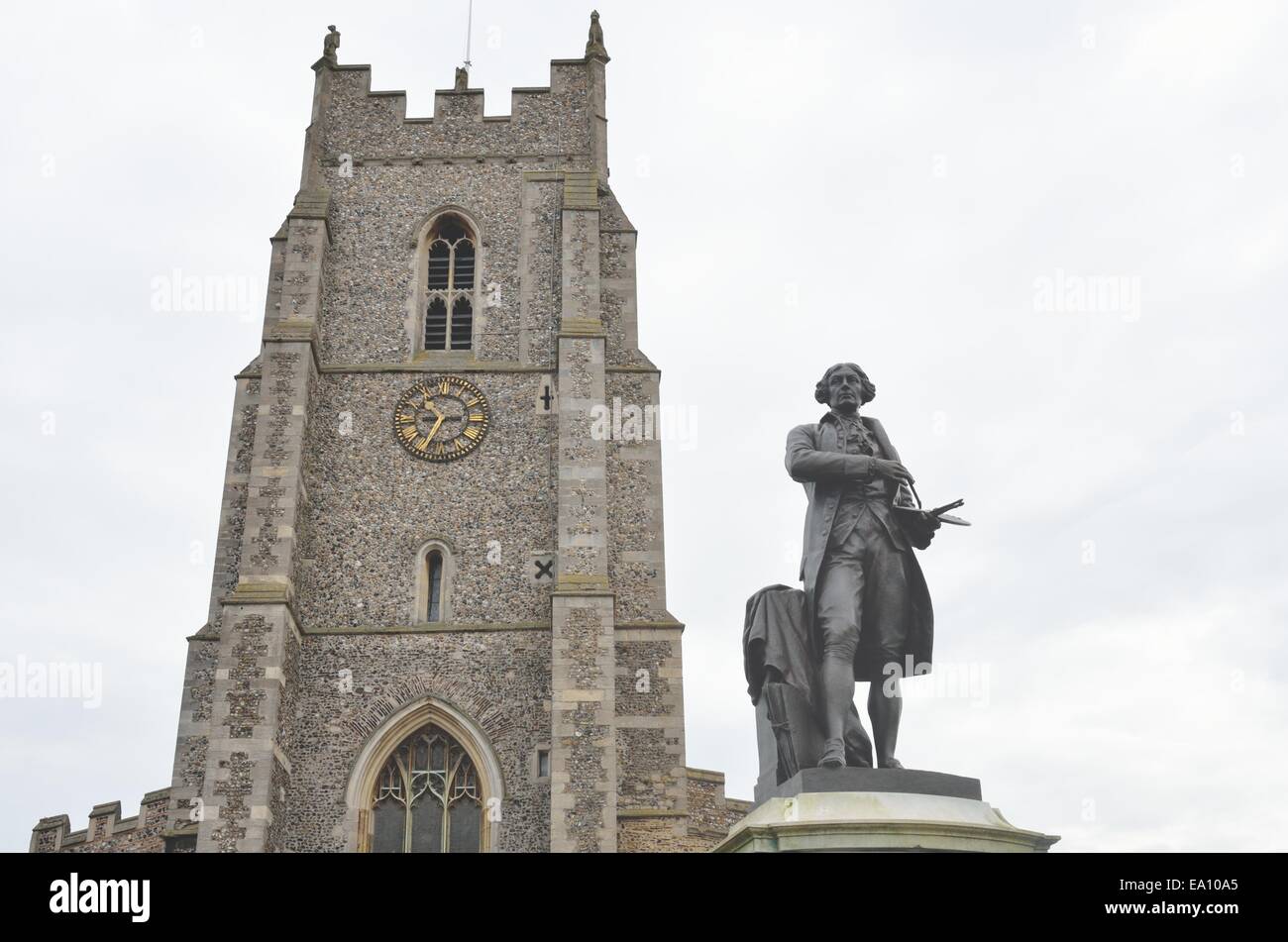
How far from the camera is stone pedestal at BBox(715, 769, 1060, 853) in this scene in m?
4.87

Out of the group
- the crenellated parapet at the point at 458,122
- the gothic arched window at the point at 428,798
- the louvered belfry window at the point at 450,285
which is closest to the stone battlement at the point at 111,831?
the gothic arched window at the point at 428,798

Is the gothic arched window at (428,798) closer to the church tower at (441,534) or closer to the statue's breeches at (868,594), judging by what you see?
the church tower at (441,534)

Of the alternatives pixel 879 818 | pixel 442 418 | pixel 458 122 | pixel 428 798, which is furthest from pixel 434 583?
pixel 879 818

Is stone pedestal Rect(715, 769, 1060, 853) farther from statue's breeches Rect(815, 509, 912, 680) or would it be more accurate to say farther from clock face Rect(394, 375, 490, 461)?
clock face Rect(394, 375, 490, 461)

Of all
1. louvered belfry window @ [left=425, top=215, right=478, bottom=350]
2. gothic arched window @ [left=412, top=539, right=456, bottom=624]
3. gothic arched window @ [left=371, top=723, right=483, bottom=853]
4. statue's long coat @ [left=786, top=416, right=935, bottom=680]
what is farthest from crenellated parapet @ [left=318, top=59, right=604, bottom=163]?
statue's long coat @ [left=786, top=416, right=935, bottom=680]

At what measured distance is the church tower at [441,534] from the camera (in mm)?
18812

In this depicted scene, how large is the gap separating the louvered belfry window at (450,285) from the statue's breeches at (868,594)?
18.0m

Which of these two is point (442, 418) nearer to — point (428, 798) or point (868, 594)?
point (428, 798)

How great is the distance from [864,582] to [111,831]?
17.1 meters

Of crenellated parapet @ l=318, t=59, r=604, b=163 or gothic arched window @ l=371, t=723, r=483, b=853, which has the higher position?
crenellated parapet @ l=318, t=59, r=604, b=163

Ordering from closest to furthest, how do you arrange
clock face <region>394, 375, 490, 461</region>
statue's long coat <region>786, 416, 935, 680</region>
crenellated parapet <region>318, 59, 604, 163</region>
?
statue's long coat <region>786, 416, 935, 680</region> < clock face <region>394, 375, 490, 461</region> < crenellated parapet <region>318, 59, 604, 163</region>

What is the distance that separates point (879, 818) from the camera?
4.91 metres

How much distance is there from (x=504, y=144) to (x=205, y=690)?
36.7 feet

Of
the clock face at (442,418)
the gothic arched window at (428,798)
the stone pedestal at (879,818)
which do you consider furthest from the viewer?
the clock face at (442,418)
